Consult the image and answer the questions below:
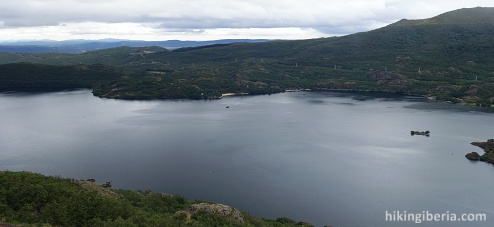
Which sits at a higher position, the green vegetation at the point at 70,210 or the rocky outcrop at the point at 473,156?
the green vegetation at the point at 70,210

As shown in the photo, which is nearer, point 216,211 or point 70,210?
point 70,210

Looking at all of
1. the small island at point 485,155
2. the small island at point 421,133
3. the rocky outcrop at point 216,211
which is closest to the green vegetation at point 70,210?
the rocky outcrop at point 216,211

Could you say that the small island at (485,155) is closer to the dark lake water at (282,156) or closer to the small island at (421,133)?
the dark lake water at (282,156)

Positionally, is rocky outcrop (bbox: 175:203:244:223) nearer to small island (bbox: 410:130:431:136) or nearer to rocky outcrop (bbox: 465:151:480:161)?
rocky outcrop (bbox: 465:151:480:161)

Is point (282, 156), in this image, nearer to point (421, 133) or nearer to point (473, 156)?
point (473, 156)

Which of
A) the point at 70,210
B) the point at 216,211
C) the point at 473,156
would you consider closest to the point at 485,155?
the point at 473,156

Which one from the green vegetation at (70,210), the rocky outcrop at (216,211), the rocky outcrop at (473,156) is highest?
the green vegetation at (70,210)

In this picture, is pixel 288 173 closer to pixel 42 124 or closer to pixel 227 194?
pixel 227 194

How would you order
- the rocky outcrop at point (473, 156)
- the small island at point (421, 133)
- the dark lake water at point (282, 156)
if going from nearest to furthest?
the dark lake water at point (282, 156), the rocky outcrop at point (473, 156), the small island at point (421, 133)
